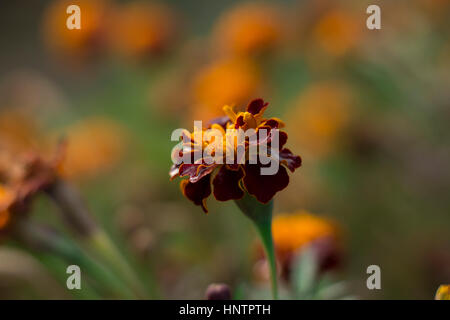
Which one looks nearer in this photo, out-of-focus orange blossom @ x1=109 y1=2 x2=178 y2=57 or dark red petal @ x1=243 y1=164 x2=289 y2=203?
dark red petal @ x1=243 y1=164 x2=289 y2=203

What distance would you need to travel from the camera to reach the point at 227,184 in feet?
1.84

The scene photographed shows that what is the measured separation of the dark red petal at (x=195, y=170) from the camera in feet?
1.79

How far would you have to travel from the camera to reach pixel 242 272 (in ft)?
3.40

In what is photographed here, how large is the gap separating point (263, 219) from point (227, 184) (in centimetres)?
8

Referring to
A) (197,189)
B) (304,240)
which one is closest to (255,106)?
(197,189)

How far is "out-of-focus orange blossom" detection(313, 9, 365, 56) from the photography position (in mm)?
1379

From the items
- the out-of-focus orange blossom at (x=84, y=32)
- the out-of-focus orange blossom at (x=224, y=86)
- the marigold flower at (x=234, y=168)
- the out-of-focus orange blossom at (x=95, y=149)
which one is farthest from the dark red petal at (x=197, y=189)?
the out-of-focus orange blossom at (x=84, y=32)

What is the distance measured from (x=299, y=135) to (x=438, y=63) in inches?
15.9

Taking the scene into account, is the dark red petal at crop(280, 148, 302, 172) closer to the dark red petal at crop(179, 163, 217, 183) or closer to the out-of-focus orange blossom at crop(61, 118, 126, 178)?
the dark red petal at crop(179, 163, 217, 183)

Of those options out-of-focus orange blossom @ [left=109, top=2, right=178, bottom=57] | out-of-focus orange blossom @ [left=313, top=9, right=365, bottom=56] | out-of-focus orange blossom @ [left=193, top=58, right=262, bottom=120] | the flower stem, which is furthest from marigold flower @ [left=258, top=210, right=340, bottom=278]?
out-of-focus orange blossom @ [left=109, top=2, right=178, bottom=57]

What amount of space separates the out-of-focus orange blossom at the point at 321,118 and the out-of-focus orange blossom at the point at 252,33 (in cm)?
18

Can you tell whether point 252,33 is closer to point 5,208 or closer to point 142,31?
point 142,31

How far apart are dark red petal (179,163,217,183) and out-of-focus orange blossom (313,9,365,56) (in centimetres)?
89

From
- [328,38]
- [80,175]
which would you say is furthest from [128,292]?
[328,38]
